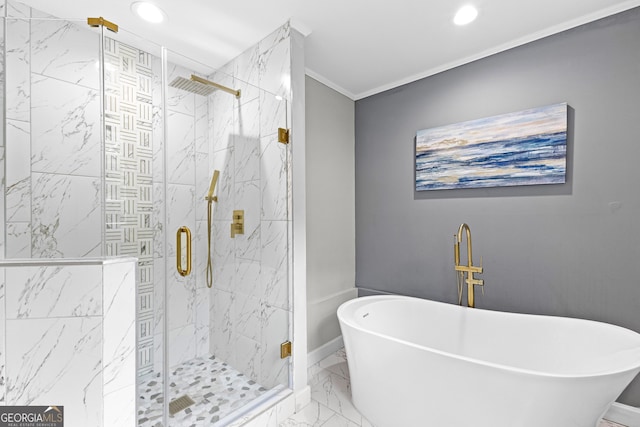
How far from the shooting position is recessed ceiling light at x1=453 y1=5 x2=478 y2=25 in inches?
69.9

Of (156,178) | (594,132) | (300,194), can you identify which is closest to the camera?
(156,178)

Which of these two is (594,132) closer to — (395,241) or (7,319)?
(395,241)

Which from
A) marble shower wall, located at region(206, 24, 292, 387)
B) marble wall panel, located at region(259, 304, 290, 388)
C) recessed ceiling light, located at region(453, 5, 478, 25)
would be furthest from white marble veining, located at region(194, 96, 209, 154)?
recessed ceiling light, located at region(453, 5, 478, 25)

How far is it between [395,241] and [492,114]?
4.40 feet

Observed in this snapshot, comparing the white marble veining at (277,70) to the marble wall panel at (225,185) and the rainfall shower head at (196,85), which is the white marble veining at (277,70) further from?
the marble wall panel at (225,185)

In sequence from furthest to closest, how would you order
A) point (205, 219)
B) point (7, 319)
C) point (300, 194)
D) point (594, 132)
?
point (300, 194)
point (594, 132)
point (205, 219)
point (7, 319)

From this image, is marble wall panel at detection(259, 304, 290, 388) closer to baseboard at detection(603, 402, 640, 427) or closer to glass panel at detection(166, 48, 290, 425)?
glass panel at detection(166, 48, 290, 425)

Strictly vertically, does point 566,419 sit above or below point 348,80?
below

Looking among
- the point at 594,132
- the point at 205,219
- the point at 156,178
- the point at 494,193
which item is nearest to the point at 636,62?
the point at 594,132

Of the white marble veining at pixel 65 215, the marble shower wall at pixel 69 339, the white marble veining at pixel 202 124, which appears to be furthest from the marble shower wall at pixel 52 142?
the white marble veining at pixel 202 124

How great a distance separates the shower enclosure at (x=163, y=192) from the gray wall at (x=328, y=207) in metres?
0.64

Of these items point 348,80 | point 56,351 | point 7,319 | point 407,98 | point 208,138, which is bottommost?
point 56,351

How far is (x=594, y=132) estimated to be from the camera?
1.83 m

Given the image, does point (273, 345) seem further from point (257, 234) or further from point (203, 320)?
point (257, 234)
